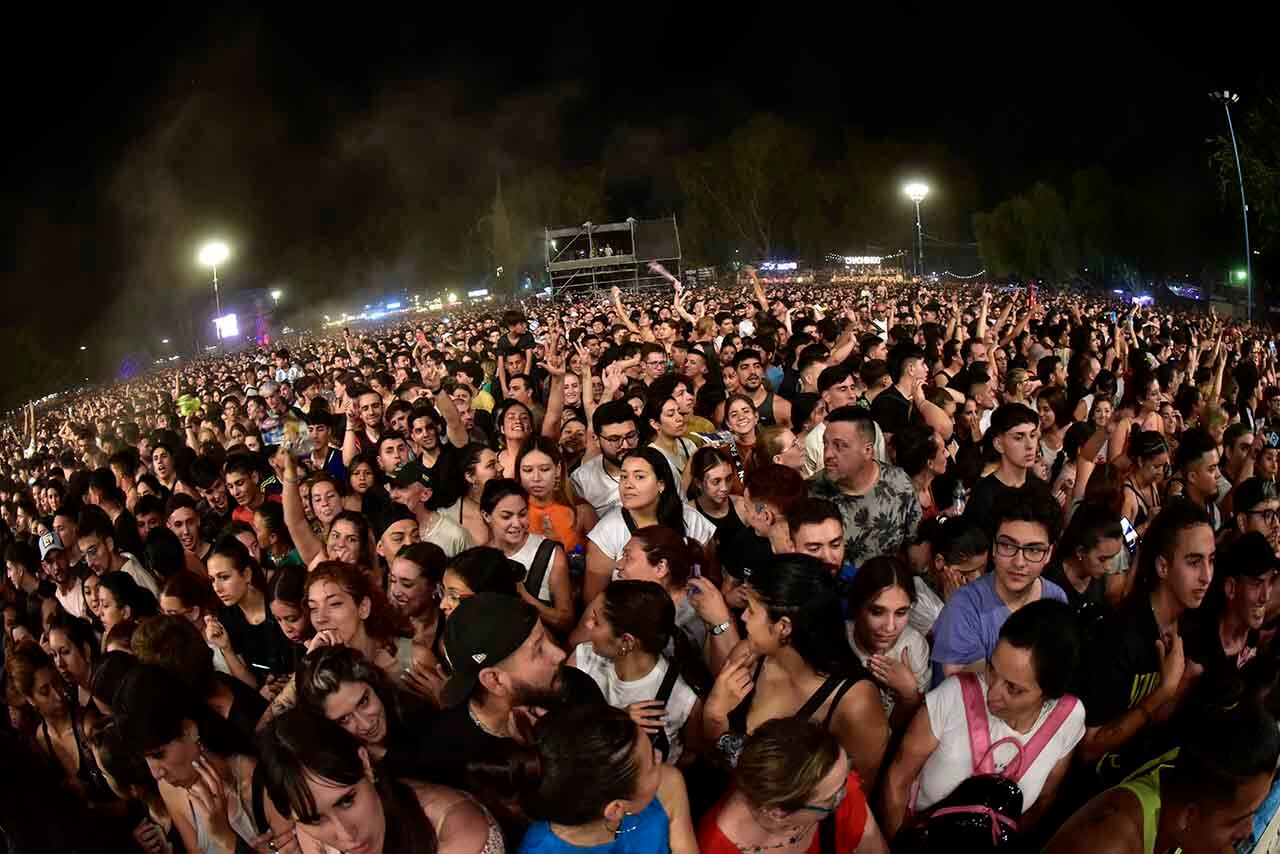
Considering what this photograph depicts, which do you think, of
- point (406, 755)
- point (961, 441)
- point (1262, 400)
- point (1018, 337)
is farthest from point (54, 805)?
point (1018, 337)

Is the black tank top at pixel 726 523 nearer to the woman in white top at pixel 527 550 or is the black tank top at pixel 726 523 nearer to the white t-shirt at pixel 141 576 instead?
the woman in white top at pixel 527 550

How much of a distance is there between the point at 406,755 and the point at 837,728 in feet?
4.50

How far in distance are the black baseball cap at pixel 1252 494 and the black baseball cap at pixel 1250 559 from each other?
4.28ft

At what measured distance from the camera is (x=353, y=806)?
253 cm

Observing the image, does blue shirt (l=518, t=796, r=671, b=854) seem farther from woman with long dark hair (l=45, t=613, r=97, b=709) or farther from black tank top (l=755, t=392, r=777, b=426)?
black tank top (l=755, t=392, r=777, b=426)

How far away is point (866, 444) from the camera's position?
472cm

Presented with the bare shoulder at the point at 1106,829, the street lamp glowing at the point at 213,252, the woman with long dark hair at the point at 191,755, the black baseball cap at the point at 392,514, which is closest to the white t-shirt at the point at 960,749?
the bare shoulder at the point at 1106,829

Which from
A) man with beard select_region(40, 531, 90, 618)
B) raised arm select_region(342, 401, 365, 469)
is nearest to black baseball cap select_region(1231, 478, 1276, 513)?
raised arm select_region(342, 401, 365, 469)

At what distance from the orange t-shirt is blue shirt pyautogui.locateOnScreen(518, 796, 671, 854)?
2.56 metres

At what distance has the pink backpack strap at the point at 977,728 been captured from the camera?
285 centimetres

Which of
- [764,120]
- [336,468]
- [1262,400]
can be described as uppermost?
[764,120]

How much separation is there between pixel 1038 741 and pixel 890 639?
66 centimetres

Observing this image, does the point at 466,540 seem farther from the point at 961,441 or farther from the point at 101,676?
the point at 961,441

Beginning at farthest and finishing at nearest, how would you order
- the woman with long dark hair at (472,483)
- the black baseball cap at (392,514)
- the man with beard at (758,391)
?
the man with beard at (758,391)
the black baseball cap at (392,514)
the woman with long dark hair at (472,483)
